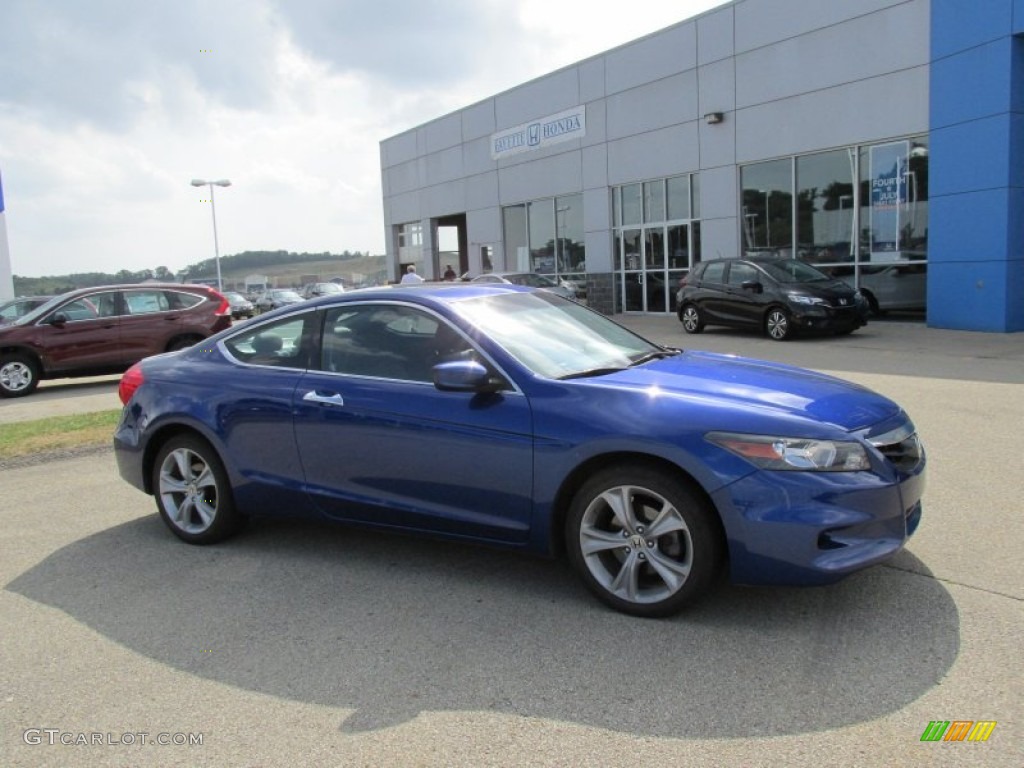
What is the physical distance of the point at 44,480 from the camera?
7.07 m

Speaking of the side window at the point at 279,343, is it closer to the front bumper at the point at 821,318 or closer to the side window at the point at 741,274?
the front bumper at the point at 821,318

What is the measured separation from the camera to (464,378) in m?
3.99

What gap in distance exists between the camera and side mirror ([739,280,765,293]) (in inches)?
639

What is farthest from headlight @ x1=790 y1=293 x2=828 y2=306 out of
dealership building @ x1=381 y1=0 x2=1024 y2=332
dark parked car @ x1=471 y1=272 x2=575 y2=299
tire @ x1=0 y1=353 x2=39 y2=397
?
tire @ x1=0 y1=353 x2=39 y2=397

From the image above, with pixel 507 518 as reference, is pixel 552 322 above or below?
above

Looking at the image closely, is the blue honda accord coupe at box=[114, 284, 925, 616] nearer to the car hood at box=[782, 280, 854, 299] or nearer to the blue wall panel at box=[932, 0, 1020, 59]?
the car hood at box=[782, 280, 854, 299]

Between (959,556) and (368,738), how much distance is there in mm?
3113

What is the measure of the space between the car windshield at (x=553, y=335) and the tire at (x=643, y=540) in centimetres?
66

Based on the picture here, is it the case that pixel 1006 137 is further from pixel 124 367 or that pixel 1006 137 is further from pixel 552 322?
pixel 124 367

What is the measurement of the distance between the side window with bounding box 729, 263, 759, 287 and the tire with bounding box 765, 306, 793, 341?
869 millimetres

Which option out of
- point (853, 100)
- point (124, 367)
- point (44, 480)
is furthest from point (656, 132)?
point (44, 480)

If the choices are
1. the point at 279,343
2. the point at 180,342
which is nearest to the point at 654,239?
the point at 180,342

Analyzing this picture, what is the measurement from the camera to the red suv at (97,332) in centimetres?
1357

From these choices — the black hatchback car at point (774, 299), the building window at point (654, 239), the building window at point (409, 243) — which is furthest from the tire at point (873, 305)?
the building window at point (409, 243)
